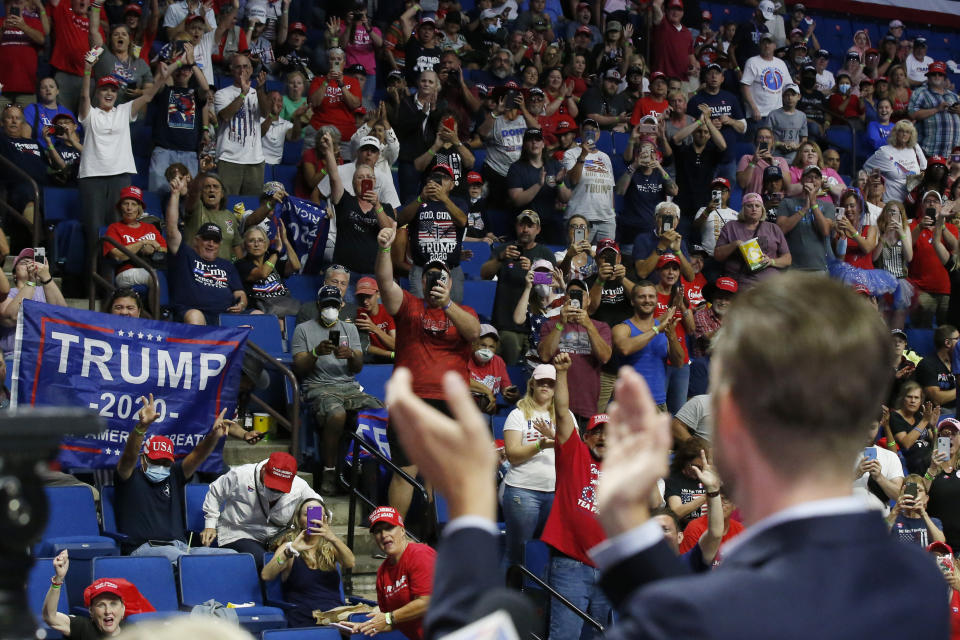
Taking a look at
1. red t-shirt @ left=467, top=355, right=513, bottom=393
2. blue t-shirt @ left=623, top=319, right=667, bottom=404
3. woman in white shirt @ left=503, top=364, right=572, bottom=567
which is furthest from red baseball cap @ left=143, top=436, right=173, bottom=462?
blue t-shirt @ left=623, top=319, right=667, bottom=404

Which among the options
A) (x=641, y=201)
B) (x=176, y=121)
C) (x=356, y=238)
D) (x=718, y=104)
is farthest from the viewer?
(x=718, y=104)

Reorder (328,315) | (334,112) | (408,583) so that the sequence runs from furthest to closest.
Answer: (334,112)
(328,315)
(408,583)

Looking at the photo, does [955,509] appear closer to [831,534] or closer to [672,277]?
[672,277]

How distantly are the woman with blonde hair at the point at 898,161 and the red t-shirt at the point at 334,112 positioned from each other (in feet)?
21.4

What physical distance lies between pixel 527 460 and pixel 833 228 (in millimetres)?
6140

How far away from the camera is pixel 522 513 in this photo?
28.9 ft

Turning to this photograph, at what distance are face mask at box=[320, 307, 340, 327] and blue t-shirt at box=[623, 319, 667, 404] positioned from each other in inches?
94.3

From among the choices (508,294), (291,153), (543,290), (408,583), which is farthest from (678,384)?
(291,153)

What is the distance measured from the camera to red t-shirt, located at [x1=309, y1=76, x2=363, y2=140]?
13.1 meters

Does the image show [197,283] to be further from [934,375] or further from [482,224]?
[934,375]

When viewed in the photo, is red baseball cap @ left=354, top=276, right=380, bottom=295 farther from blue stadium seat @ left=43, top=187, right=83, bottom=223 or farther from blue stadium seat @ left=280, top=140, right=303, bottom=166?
blue stadium seat @ left=280, top=140, right=303, bottom=166

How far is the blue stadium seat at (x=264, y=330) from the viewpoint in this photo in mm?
10125

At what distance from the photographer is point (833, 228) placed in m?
13.5

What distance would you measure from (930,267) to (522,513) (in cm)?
730
